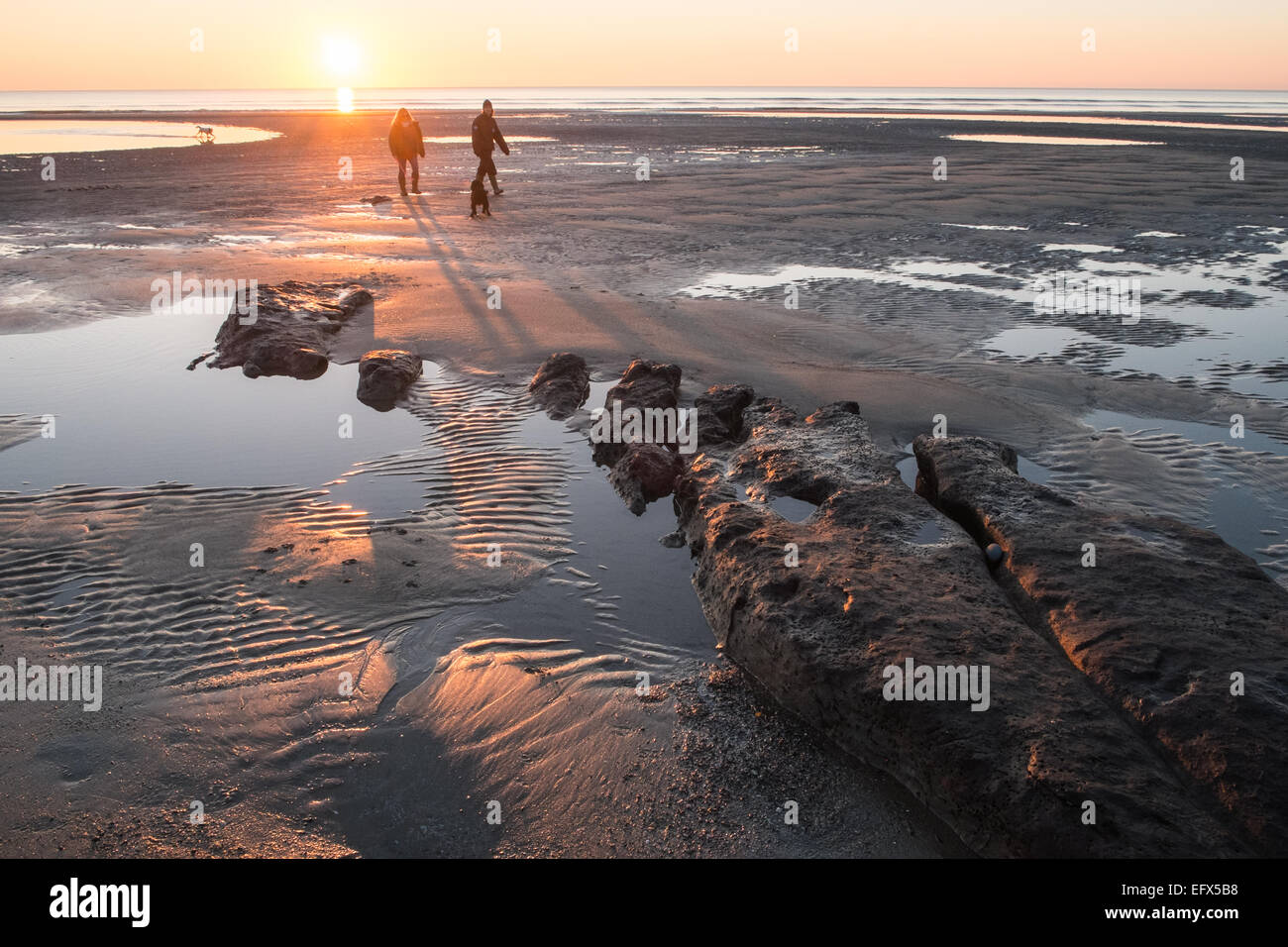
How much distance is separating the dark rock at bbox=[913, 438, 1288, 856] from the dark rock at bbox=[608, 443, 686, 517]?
72.9 inches

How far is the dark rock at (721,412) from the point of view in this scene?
6.55 meters

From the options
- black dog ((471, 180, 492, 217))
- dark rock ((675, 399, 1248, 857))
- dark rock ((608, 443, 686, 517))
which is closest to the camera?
dark rock ((675, 399, 1248, 857))

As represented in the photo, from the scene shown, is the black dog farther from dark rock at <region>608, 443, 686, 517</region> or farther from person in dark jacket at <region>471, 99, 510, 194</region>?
dark rock at <region>608, 443, 686, 517</region>

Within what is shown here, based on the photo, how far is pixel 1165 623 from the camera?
12.0ft

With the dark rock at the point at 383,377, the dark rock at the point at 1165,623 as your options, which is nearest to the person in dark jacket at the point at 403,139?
the dark rock at the point at 383,377

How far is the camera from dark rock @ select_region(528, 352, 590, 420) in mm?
7480

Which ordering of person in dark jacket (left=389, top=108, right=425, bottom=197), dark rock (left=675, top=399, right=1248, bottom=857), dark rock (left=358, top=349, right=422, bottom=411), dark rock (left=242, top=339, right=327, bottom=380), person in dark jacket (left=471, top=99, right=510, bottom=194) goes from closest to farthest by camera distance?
dark rock (left=675, top=399, right=1248, bottom=857), dark rock (left=358, top=349, right=422, bottom=411), dark rock (left=242, top=339, right=327, bottom=380), person in dark jacket (left=471, top=99, right=510, bottom=194), person in dark jacket (left=389, top=108, right=425, bottom=197)

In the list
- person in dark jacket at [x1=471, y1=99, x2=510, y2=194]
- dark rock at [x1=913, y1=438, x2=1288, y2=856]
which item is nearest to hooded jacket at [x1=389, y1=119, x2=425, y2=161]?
person in dark jacket at [x1=471, y1=99, x2=510, y2=194]

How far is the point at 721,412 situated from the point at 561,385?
1.68m

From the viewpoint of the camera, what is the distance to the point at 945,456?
17.5ft

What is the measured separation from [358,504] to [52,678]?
211 cm

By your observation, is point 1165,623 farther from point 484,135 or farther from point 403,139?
point 403,139
